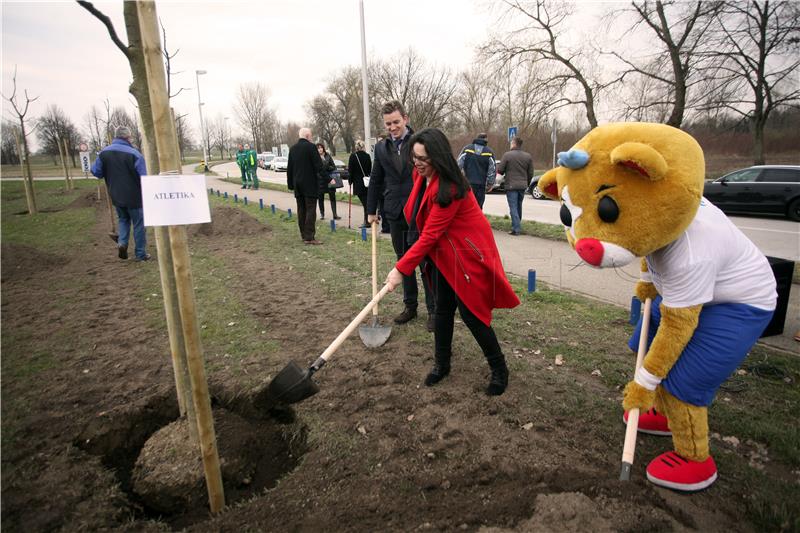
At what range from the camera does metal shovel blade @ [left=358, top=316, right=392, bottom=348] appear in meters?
4.35

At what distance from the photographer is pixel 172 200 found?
83.9 inches

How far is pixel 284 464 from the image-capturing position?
298 centimetres

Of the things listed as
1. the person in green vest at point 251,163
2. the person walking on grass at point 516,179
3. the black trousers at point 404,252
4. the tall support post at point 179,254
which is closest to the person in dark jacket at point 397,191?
the black trousers at point 404,252

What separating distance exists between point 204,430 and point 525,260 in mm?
6226

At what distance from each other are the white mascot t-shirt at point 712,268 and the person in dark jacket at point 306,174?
7560 mm

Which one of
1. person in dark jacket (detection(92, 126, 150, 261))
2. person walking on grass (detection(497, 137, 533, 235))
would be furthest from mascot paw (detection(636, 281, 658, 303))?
person in dark jacket (detection(92, 126, 150, 261))

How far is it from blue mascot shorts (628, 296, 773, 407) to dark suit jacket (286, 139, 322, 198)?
25.1 ft

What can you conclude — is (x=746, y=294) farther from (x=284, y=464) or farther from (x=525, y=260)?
(x=525, y=260)

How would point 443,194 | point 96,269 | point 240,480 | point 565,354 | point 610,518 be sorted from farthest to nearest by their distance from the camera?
point 96,269 < point 565,354 < point 443,194 < point 240,480 < point 610,518

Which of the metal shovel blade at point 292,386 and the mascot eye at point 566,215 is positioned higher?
the mascot eye at point 566,215

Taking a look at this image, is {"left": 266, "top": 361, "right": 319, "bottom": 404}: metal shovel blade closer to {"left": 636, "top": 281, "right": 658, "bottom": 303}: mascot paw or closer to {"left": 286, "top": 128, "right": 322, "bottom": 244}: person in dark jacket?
{"left": 636, "top": 281, "right": 658, "bottom": 303}: mascot paw

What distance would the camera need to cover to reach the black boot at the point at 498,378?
135 inches

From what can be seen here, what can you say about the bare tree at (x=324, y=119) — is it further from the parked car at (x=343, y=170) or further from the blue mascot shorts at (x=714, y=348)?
the blue mascot shorts at (x=714, y=348)

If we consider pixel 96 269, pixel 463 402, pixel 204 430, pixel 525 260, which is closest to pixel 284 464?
pixel 204 430
